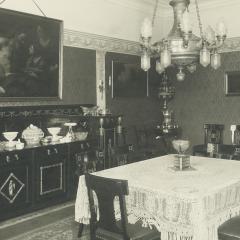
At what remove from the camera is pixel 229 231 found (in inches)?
143

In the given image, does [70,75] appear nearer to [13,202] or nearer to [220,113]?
[13,202]

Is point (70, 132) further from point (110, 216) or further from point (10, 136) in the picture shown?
point (110, 216)

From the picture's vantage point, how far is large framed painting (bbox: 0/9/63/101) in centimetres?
611

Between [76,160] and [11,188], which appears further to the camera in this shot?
[11,188]

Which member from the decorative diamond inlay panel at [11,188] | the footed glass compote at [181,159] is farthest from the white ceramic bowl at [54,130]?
the footed glass compote at [181,159]

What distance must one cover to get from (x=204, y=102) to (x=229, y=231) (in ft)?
18.7

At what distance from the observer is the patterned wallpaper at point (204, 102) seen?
8.65m

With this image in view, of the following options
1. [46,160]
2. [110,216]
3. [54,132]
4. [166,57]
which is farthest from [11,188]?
[166,57]

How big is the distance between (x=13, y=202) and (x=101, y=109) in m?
2.95

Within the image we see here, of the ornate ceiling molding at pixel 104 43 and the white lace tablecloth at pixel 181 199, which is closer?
the white lace tablecloth at pixel 181 199

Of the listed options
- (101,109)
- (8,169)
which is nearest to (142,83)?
(101,109)

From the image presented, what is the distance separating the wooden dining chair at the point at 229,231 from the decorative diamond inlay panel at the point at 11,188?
119 inches

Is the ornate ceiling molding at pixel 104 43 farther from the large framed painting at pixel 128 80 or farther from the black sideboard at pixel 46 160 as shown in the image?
the black sideboard at pixel 46 160

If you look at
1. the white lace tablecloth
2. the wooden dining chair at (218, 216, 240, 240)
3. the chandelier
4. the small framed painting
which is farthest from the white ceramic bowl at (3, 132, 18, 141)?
the small framed painting
